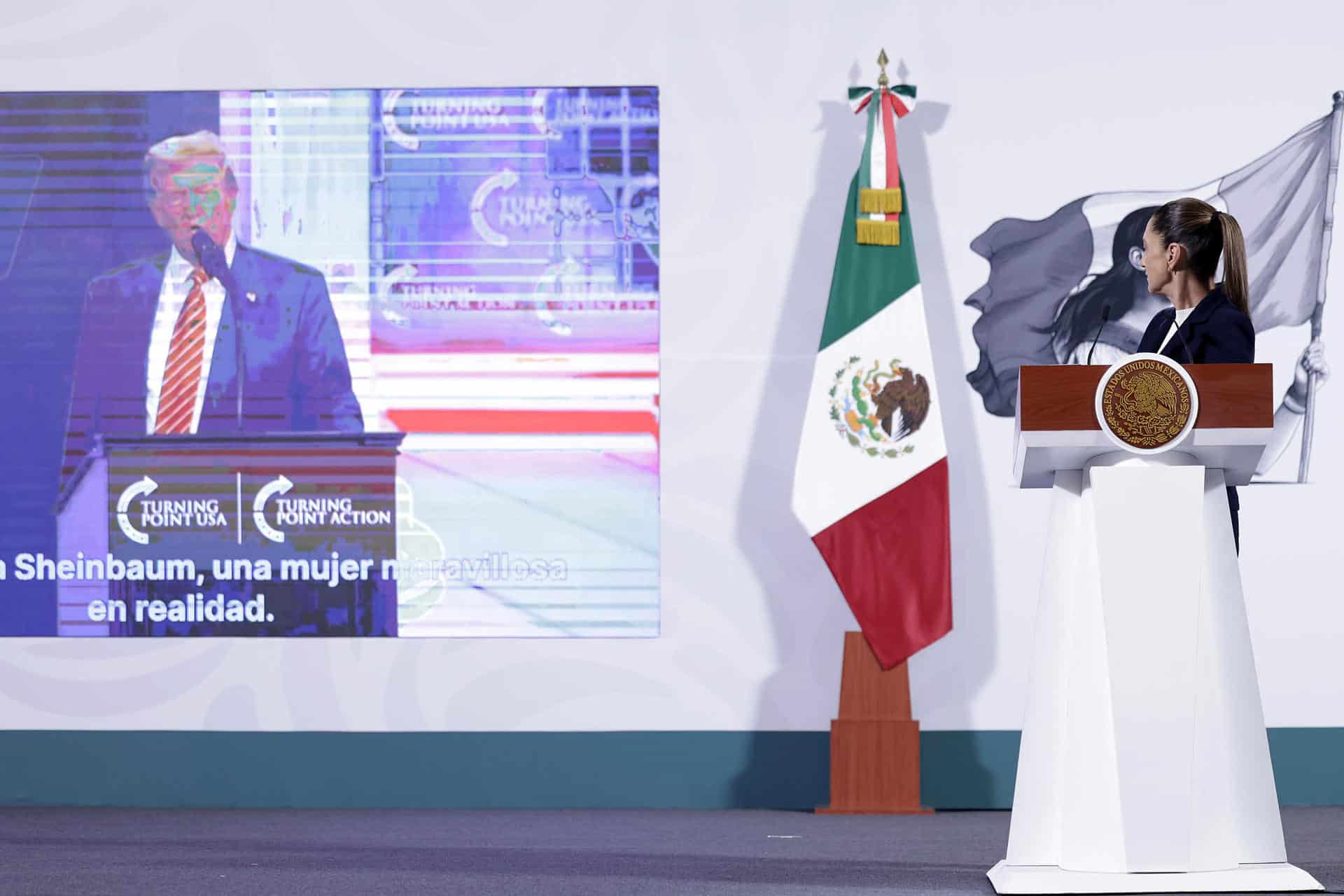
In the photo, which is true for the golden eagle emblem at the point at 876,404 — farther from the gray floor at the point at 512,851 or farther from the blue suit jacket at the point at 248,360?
the blue suit jacket at the point at 248,360

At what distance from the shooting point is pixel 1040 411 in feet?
8.24

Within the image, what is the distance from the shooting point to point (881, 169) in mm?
3980

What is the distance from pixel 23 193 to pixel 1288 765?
4246mm

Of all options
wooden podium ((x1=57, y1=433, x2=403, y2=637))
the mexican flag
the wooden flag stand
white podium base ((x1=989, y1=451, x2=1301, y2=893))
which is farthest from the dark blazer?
wooden podium ((x1=57, y1=433, x2=403, y2=637))

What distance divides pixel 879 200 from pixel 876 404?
601 millimetres

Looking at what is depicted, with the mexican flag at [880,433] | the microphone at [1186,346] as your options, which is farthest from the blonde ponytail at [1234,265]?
the mexican flag at [880,433]

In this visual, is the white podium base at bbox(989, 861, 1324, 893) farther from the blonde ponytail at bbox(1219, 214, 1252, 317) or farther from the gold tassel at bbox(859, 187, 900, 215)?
the gold tassel at bbox(859, 187, 900, 215)

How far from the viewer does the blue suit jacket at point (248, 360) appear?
4109 millimetres

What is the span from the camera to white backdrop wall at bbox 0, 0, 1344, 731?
161 inches

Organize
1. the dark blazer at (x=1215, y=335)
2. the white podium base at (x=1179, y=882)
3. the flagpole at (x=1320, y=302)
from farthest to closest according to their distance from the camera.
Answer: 1. the flagpole at (x=1320, y=302)
2. the dark blazer at (x=1215, y=335)
3. the white podium base at (x=1179, y=882)

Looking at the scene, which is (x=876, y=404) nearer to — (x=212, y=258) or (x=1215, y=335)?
(x=1215, y=335)

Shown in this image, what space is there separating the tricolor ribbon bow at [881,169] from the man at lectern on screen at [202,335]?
1.64 metres

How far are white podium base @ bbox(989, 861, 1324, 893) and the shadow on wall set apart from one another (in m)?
1.61

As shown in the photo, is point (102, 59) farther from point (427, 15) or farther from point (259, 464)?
point (259, 464)
